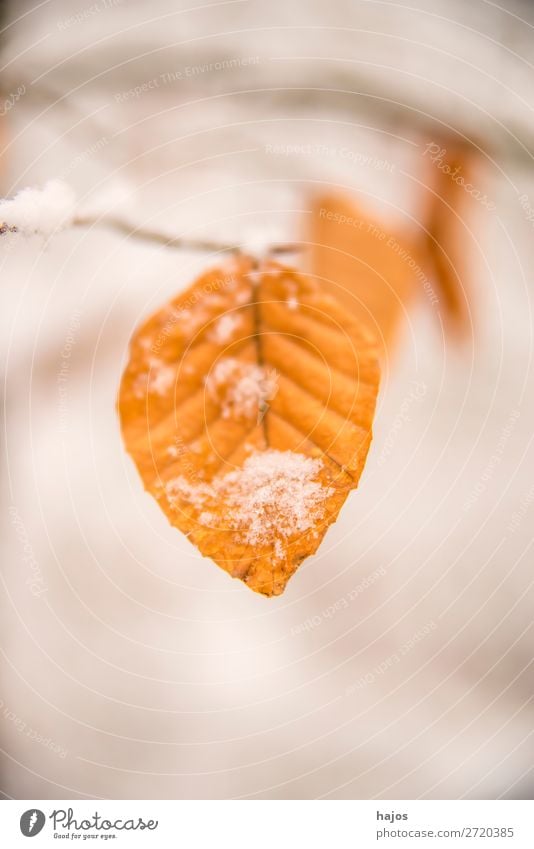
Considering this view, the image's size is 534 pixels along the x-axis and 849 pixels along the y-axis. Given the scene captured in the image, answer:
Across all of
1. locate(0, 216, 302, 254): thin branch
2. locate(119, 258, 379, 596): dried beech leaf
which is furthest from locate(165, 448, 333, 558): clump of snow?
locate(0, 216, 302, 254): thin branch

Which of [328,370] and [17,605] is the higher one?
[328,370]

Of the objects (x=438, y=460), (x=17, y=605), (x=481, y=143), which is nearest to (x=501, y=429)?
(x=438, y=460)

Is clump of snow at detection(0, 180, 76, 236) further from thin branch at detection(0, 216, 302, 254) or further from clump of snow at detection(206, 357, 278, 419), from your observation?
clump of snow at detection(206, 357, 278, 419)

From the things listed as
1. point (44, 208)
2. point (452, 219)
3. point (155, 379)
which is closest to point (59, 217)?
point (44, 208)

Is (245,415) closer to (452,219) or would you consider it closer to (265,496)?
(265,496)

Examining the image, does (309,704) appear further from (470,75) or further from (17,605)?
(470,75)

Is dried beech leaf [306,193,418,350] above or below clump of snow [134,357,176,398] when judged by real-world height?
above
